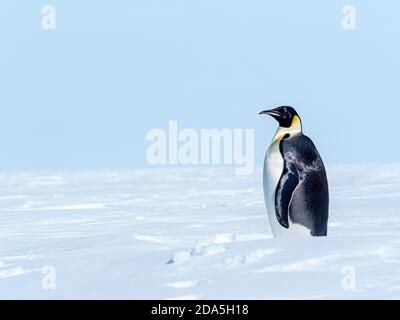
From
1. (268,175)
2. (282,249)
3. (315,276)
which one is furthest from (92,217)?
(315,276)

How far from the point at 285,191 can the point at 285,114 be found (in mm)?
583

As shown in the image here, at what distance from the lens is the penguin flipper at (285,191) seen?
5.27 metres

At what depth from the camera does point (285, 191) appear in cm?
529

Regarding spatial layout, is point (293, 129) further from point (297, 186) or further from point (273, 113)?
point (297, 186)

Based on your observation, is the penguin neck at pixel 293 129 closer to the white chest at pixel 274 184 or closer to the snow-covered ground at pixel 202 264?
the white chest at pixel 274 184

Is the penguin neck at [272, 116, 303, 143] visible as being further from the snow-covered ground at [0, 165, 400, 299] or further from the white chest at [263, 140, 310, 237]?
the snow-covered ground at [0, 165, 400, 299]

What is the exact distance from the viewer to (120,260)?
15.7 ft

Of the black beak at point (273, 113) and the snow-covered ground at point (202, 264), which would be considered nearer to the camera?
the snow-covered ground at point (202, 264)

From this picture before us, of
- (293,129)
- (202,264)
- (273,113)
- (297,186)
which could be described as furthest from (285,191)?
(202,264)

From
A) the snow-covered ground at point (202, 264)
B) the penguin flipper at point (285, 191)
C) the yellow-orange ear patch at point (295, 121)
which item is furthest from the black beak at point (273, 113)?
the snow-covered ground at point (202, 264)

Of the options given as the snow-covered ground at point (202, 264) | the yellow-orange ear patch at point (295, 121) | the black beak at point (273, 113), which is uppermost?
the black beak at point (273, 113)

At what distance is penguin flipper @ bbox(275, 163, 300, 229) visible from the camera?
5.27 meters

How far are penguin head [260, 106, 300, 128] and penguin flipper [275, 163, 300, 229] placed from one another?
0.34 m
